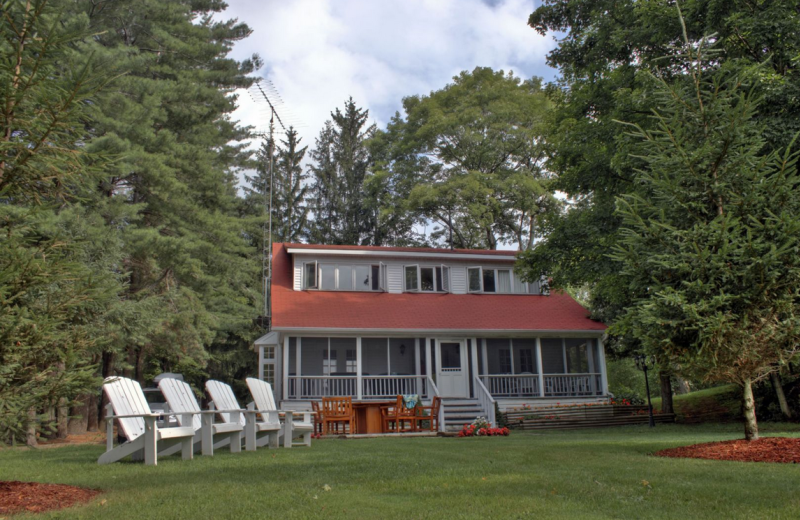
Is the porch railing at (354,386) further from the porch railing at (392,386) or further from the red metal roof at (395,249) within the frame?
the red metal roof at (395,249)

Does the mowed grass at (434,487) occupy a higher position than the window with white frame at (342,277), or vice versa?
the window with white frame at (342,277)

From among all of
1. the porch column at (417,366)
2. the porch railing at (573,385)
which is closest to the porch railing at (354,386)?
the porch column at (417,366)

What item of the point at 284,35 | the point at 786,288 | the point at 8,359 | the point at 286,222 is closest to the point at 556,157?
the point at 284,35

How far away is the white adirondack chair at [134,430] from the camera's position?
7598 millimetres

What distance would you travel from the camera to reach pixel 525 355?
78.2 ft

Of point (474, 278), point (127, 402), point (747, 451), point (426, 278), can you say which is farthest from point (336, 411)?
point (747, 451)

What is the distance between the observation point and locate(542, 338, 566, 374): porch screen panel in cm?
2416

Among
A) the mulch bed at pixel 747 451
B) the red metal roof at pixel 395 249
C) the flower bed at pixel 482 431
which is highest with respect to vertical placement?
the red metal roof at pixel 395 249

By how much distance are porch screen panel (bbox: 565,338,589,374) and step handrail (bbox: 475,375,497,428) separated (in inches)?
228

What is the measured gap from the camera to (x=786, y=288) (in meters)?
8.02

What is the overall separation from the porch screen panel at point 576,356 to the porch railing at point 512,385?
114 inches

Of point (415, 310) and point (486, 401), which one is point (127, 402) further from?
point (415, 310)

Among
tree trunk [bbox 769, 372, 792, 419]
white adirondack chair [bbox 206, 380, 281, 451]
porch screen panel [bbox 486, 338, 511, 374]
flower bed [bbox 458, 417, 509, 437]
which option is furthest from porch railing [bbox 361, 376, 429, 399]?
tree trunk [bbox 769, 372, 792, 419]

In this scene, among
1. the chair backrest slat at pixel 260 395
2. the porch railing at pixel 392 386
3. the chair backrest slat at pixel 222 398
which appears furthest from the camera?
the porch railing at pixel 392 386
